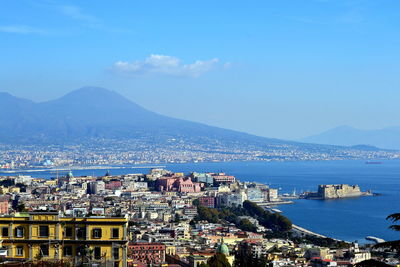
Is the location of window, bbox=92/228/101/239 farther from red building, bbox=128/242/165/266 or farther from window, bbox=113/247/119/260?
red building, bbox=128/242/165/266

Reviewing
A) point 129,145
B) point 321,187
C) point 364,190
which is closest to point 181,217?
point 321,187

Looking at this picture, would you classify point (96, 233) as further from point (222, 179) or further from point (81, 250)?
point (222, 179)

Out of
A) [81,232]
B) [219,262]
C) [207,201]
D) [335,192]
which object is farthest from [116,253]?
[335,192]

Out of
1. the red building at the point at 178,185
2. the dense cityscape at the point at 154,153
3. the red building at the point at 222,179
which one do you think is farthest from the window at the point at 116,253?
the dense cityscape at the point at 154,153

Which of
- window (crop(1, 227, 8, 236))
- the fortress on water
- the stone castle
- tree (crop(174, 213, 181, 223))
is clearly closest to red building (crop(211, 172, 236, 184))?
the fortress on water

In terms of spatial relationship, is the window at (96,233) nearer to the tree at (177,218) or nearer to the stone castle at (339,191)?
the tree at (177,218)
